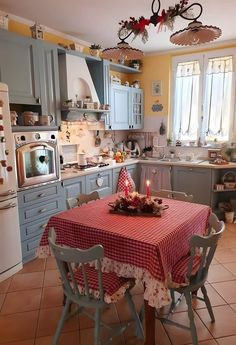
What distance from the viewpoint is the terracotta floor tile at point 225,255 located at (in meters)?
2.99

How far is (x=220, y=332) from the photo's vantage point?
1.93 metres

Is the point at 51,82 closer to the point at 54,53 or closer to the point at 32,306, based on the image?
the point at 54,53

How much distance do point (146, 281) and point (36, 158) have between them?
1870 millimetres

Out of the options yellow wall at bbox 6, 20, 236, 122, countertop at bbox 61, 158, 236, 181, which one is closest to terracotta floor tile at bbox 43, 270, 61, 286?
countertop at bbox 61, 158, 236, 181

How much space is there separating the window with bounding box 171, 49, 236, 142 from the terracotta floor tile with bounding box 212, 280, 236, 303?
8.27 feet

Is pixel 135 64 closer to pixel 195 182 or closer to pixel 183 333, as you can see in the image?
pixel 195 182

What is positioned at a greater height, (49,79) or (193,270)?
(49,79)

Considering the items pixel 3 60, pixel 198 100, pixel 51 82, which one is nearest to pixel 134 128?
pixel 198 100

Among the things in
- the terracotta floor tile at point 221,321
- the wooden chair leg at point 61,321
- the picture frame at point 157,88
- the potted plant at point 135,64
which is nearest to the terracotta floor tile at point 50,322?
the wooden chair leg at point 61,321

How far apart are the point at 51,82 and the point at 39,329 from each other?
257 centimetres

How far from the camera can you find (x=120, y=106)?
447 cm

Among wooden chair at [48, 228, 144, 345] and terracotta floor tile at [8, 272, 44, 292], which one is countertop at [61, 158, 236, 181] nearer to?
terracotta floor tile at [8, 272, 44, 292]

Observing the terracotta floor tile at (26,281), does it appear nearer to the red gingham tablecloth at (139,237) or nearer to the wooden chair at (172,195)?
the red gingham tablecloth at (139,237)

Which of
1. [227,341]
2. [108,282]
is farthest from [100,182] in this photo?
[227,341]
